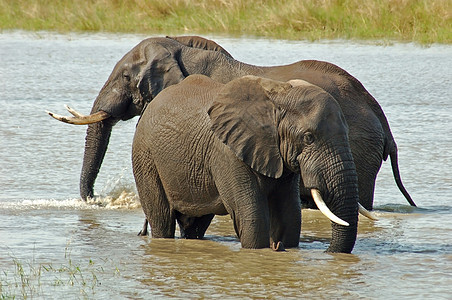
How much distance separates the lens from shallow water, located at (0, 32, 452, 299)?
6.52 meters

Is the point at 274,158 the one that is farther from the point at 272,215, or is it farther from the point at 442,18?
the point at 442,18

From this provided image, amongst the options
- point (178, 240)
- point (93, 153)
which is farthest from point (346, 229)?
point (93, 153)

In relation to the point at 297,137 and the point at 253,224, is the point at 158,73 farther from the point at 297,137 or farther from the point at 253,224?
the point at 297,137

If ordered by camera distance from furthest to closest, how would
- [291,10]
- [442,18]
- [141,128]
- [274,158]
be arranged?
[291,10], [442,18], [141,128], [274,158]

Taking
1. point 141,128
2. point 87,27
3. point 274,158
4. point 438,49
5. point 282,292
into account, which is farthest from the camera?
point 87,27

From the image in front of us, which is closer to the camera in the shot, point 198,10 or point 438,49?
point 438,49

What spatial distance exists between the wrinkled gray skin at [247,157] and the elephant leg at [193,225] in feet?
0.15

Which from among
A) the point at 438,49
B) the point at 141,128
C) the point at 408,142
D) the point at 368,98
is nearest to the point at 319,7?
the point at 438,49

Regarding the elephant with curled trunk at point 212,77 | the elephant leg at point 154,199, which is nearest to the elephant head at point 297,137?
the elephant leg at point 154,199

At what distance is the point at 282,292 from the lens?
6.32 m

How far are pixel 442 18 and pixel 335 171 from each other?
1760 centimetres

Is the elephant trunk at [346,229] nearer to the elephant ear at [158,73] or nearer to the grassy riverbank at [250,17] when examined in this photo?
the elephant ear at [158,73]

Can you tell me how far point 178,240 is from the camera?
7.95 meters

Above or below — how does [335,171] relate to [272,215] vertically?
above
